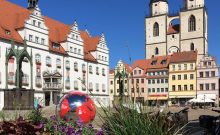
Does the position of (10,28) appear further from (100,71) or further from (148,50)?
(148,50)

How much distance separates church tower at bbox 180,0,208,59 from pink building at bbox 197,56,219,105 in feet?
36.7

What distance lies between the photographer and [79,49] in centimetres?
5469

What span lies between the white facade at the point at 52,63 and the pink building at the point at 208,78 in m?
18.5

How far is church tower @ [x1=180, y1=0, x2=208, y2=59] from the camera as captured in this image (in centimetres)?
8046

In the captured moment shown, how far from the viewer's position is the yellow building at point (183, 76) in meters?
69.4

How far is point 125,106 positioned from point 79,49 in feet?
164

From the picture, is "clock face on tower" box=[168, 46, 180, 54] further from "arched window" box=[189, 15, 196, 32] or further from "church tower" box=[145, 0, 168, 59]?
"arched window" box=[189, 15, 196, 32]

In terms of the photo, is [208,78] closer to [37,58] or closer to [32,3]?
[32,3]

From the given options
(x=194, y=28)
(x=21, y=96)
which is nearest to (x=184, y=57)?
(x=194, y=28)

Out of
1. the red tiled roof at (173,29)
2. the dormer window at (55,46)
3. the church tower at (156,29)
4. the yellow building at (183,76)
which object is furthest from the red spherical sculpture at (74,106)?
the red tiled roof at (173,29)

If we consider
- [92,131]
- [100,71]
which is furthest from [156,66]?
[92,131]

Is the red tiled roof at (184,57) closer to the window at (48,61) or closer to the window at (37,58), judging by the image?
the window at (48,61)

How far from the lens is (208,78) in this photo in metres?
66.9

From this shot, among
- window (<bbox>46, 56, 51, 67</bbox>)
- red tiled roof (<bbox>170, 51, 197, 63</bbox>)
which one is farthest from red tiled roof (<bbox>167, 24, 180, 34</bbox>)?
window (<bbox>46, 56, 51, 67</bbox>)
